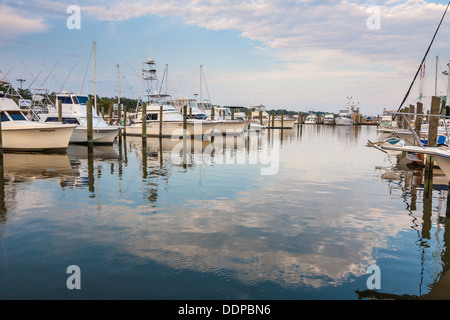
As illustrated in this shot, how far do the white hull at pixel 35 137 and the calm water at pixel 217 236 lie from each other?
7.63 meters

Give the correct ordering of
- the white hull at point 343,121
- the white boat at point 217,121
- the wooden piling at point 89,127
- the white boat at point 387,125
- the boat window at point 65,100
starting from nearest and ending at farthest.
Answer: the wooden piling at point 89,127 → the boat window at point 65,100 → the white boat at point 387,125 → the white boat at point 217,121 → the white hull at point 343,121

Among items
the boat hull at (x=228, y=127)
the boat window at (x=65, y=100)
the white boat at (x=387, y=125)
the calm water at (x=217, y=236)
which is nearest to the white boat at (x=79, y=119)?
the boat window at (x=65, y=100)

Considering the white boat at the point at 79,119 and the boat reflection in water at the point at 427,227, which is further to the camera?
the white boat at the point at 79,119

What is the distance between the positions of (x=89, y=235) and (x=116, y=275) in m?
2.17

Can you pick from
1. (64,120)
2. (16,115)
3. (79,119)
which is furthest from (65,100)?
(16,115)

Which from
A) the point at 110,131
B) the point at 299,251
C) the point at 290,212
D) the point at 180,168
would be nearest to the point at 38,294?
the point at 299,251

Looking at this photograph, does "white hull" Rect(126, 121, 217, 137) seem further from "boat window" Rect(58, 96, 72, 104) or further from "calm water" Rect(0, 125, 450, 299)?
"calm water" Rect(0, 125, 450, 299)

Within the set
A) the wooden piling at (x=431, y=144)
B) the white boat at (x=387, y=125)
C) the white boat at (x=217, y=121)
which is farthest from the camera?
the white boat at (x=217, y=121)

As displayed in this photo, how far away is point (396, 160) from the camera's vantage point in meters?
Result: 22.4

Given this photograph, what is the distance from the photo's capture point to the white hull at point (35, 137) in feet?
69.9

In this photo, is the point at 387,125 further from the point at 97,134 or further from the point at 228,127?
the point at 97,134

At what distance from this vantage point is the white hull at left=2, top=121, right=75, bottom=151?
21312 mm

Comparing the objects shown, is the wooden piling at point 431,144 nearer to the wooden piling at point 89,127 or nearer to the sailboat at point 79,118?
the wooden piling at point 89,127

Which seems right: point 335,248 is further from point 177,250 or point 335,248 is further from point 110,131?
point 110,131
